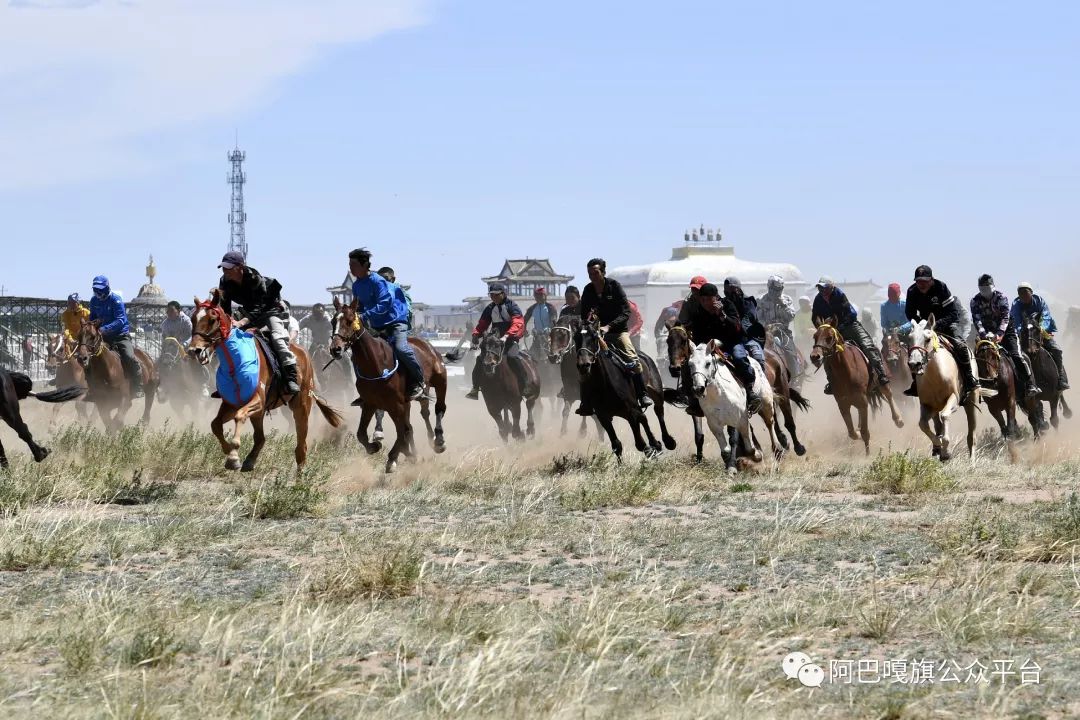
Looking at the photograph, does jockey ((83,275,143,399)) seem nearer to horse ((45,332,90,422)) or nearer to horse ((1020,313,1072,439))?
horse ((45,332,90,422))

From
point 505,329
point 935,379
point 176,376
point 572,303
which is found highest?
point 572,303

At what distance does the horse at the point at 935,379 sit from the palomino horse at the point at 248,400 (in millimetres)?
6441

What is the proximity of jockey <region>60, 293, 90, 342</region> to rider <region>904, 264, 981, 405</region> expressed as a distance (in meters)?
11.6

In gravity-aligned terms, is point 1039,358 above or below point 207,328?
below

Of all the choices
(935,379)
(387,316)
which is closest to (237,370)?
(387,316)

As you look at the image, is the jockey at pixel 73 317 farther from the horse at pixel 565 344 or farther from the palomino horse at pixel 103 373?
the horse at pixel 565 344

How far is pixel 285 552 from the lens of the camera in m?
10.1

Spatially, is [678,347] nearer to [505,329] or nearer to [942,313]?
[942,313]

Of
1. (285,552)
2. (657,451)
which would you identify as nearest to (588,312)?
(657,451)

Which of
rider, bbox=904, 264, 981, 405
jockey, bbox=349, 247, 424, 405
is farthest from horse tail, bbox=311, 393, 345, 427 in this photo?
rider, bbox=904, 264, 981, 405

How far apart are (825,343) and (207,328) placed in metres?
8.42

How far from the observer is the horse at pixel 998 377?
17438mm

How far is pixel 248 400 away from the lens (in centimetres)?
1383

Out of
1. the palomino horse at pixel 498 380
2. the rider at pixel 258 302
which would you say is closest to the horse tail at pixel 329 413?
the rider at pixel 258 302
